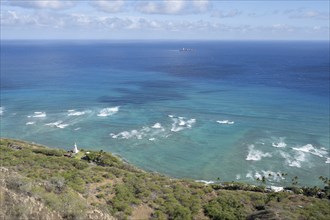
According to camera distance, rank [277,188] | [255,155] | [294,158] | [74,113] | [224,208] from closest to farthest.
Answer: [224,208] → [277,188] → [294,158] → [255,155] → [74,113]

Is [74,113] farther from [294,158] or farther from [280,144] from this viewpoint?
[294,158]

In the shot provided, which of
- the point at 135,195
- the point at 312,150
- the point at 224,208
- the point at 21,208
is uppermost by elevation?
the point at 21,208

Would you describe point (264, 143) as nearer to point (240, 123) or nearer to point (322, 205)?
point (240, 123)

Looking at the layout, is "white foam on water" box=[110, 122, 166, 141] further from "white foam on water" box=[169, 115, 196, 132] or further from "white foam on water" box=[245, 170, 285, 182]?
"white foam on water" box=[245, 170, 285, 182]

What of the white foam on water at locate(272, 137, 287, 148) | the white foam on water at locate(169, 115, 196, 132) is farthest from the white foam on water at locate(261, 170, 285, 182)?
the white foam on water at locate(169, 115, 196, 132)

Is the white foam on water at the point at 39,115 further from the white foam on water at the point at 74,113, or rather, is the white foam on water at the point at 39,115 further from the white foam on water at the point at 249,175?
the white foam on water at the point at 249,175

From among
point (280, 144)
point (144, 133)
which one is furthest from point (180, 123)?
point (280, 144)

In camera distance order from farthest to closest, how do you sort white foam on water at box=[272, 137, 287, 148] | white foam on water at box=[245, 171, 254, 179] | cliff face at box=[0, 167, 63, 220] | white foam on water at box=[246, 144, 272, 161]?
white foam on water at box=[272, 137, 287, 148] → white foam on water at box=[246, 144, 272, 161] → white foam on water at box=[245, 171, 254, 179] → cliff face at box=[0, 167, 63, 220]
